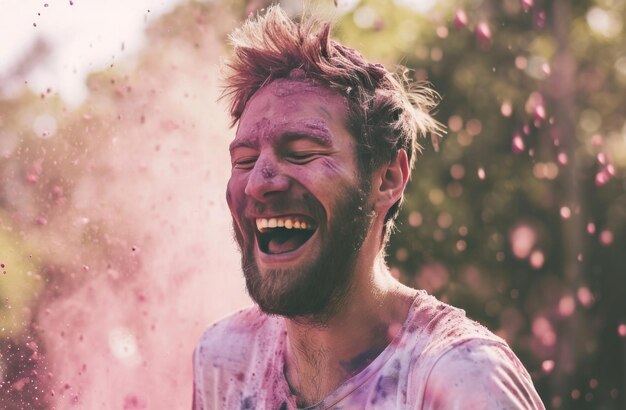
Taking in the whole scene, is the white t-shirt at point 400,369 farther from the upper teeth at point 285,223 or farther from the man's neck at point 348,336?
the upper teeth at point 285,223

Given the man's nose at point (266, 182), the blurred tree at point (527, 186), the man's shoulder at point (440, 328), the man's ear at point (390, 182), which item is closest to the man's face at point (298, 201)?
the man's nose at point (266, 182)

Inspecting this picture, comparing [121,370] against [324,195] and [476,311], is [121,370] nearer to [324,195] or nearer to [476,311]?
[324,195]

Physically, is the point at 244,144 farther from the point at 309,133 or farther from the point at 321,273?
the point at 321,273

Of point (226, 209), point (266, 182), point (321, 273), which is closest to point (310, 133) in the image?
point (266, 182)

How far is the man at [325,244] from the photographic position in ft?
8.82

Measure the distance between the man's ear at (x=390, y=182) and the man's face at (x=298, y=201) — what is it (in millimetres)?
117

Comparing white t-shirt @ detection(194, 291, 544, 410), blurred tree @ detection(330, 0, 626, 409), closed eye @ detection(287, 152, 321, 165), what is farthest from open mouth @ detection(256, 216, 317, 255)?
blurred tree @ detection(330, 0, 626, 409)

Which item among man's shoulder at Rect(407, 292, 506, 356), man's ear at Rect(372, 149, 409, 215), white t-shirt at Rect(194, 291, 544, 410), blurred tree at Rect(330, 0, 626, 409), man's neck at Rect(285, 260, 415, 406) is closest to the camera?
white t-shirt at Rect(194, 291, 544, 410)

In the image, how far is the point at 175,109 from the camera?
16.3 feet

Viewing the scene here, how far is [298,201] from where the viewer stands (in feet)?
9.09

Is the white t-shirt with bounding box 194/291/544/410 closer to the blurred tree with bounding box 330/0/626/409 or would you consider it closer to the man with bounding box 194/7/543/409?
the man with bounding box 194/7/543/409

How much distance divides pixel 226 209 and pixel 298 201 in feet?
7.28

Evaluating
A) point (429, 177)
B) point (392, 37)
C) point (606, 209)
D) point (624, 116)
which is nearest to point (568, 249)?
point (606, 209)

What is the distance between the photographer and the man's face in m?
2.77
